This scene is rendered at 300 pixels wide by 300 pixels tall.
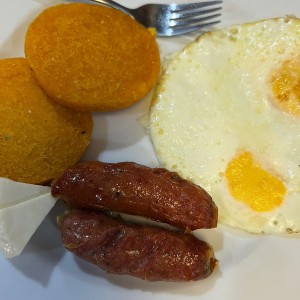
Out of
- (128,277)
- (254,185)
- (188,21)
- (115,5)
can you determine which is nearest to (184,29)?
(188,21)

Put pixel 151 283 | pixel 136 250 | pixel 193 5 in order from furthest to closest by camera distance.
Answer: pixel 193 5
pixel 151 283
pixel 136 250

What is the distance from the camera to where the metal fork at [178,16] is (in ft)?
6.03

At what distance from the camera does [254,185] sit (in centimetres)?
176

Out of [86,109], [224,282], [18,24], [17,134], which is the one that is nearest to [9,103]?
[17,134]

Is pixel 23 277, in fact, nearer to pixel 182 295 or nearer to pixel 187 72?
pixel 182 295

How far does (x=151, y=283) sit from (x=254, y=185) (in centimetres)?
62

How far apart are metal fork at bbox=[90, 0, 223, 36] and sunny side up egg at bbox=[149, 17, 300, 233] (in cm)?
8

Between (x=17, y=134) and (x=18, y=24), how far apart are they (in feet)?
1.76

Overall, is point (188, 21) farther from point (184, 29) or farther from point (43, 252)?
point (43, 252)

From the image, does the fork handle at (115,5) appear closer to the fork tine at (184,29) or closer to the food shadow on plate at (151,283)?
the fork tine at (184,29)

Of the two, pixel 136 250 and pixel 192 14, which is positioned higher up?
pixel 192 14

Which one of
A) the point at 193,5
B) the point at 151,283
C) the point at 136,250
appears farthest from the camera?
the point at 193,5

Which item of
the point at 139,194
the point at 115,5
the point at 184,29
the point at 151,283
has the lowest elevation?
the point at 151,283

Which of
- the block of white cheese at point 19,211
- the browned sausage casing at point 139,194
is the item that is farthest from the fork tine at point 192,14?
the block of white cheese at point 19,211
